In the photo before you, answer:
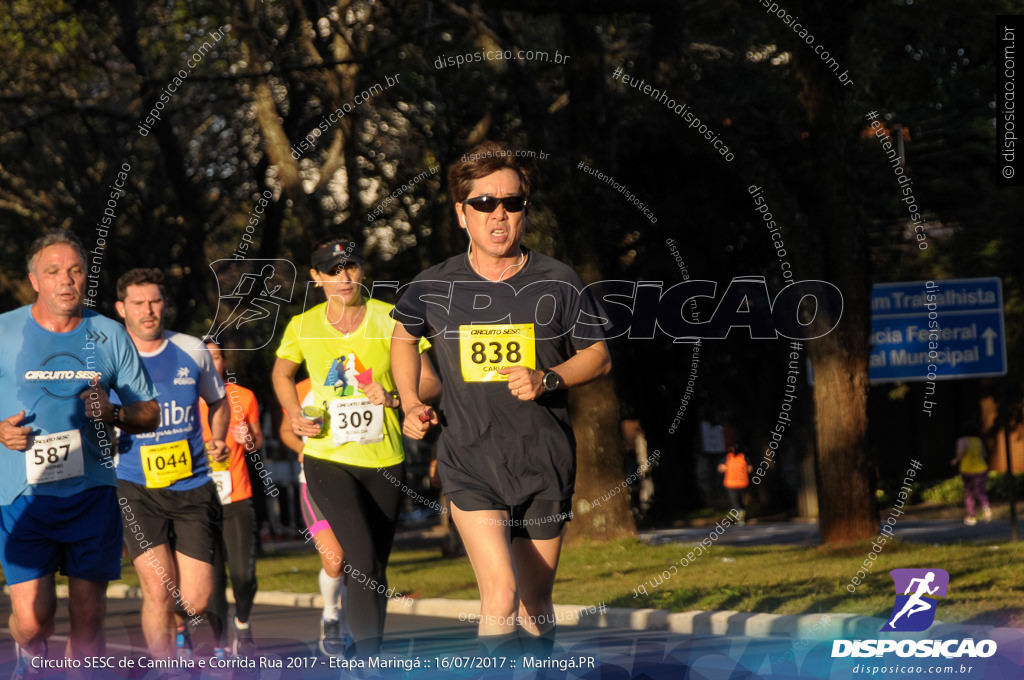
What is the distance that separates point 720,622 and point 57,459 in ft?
16.5

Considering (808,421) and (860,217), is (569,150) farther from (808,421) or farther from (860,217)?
(808,421)

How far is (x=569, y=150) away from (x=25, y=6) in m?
8.99

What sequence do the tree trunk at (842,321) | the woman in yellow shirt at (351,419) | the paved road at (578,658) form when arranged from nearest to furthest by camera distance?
the paved road at (578,658) < the woman in yellow shirt at (351,419) < the tree trunk at (842,321)

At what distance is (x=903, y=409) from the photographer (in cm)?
3034

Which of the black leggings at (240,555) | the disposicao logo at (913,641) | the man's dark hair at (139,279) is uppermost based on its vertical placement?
the man's dark hair at (139,279)

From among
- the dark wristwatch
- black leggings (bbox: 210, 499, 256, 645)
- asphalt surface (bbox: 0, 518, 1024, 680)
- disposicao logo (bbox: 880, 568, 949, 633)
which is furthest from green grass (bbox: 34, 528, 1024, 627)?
the dark wristwatch

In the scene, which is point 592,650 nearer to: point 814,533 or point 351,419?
point 351,419

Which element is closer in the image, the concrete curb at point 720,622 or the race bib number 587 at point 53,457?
the race bib number 587 at point 53,457

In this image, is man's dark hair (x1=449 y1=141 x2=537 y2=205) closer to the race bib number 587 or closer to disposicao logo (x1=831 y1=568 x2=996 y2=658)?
the race bib number 587

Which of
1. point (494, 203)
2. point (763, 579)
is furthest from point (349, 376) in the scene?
point (763, 579)

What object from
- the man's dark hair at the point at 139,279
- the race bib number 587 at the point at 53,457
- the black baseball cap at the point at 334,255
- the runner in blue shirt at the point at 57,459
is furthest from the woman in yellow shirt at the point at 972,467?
the race bib number 587 at the point at 53,457

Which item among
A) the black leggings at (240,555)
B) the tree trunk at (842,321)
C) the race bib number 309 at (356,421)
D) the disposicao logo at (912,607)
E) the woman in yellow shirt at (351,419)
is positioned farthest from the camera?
the tree trunk at (842,321)

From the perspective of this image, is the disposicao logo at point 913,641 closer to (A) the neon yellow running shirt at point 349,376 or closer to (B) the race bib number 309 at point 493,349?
(A) the neon yellow running shirt at point 349,376

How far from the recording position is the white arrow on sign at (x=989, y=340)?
1467 cm
